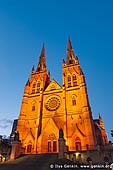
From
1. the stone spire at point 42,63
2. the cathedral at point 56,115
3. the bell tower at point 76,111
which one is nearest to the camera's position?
the bell tower at point 76,111

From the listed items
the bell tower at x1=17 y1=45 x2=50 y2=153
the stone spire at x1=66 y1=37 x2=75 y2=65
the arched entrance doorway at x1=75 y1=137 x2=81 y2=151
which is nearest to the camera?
the arched entrance doorway at x1=75 y1=137 x2=81 y2=151

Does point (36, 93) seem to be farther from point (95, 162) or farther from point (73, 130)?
point (95, 162)

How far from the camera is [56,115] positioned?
3148 cm

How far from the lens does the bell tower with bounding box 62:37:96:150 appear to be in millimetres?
26727

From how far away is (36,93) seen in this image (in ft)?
121

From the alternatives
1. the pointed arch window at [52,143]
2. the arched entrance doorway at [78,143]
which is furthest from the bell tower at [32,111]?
the arched entrance doorway at [78,143]

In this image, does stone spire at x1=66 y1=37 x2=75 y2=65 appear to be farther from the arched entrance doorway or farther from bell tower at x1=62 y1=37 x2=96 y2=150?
the arched entrance doorway

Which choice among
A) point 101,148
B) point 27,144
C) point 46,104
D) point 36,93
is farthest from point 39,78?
point 101,148

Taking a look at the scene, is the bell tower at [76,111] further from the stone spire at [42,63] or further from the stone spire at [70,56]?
the stone spire at [42,63]

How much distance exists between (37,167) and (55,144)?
12692 mm

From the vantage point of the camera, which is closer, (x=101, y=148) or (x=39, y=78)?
(x=101, y=148)

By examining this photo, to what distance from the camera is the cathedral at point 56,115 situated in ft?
Result: 89.6

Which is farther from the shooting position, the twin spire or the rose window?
the twin spire

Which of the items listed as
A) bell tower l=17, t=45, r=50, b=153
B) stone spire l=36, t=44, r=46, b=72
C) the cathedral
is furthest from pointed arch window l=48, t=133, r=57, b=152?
stone spire l=36, t=44, r=46, b=72
